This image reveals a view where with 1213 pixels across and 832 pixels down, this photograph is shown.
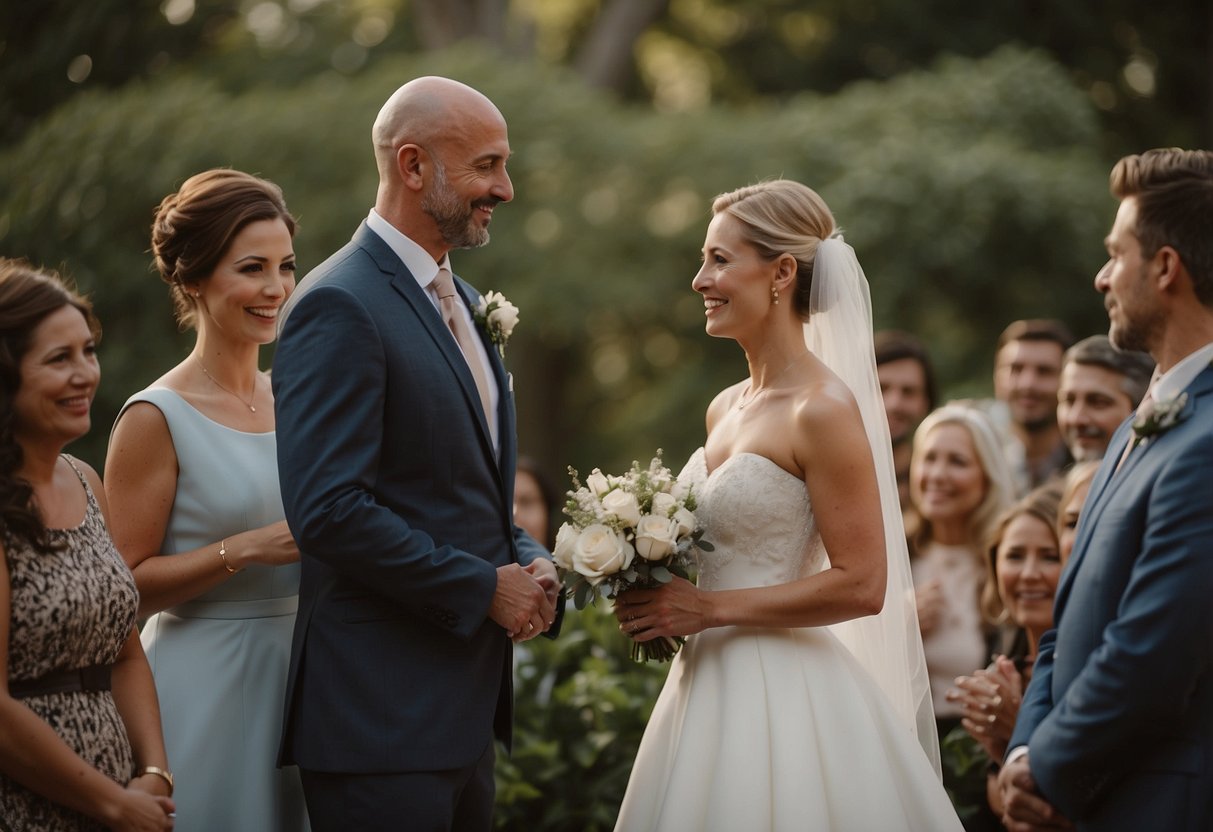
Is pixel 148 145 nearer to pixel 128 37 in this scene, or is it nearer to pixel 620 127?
pixel 128 37

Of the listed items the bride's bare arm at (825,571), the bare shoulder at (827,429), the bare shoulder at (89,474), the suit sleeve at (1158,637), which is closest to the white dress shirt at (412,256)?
the bride's bare arm at (825,571)

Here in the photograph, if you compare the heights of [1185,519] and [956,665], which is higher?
[1185,519]

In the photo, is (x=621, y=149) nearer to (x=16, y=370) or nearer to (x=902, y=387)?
(x=902, y=387)

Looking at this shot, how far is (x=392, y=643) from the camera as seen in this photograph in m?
3.65

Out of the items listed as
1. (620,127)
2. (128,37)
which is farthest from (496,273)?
(128,37)

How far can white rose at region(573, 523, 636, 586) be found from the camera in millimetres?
3840

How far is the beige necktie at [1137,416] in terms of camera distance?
10.8 ft

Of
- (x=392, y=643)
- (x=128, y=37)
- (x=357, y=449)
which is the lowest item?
(x=392, y=643)

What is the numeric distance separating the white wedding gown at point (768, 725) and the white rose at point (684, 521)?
0.53 ft

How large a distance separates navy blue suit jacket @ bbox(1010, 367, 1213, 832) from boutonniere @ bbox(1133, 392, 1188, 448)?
0.02 metres

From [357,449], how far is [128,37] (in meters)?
11.6

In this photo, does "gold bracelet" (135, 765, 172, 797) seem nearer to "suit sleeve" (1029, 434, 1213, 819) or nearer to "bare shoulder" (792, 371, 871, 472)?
"bare shoulder" (792, 371, 871, 472)

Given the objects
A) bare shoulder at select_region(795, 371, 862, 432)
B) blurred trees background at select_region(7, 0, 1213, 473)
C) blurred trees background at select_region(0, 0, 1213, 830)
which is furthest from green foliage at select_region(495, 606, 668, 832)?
blurred trees background at select_region(7, 0, 1213, 473)

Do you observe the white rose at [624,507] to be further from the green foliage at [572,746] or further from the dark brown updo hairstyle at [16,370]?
the green foliage at [572,746]
